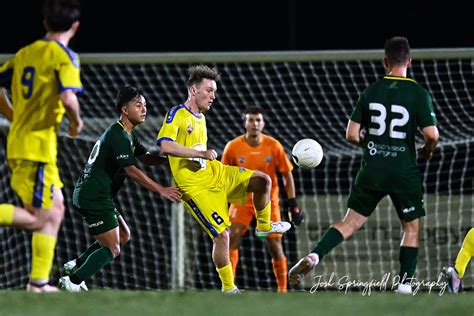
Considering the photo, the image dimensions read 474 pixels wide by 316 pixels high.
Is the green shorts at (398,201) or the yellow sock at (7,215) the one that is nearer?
the yellow sock at (7,215)

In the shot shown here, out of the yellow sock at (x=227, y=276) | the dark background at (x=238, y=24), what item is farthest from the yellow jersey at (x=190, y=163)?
the dark background at (x=238, y=24)

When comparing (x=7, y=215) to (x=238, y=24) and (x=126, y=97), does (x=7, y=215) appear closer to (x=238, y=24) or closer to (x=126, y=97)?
(x=126, y=97)

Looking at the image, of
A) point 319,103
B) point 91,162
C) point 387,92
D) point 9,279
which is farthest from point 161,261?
point 387,92

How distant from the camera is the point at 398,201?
6.92 meters

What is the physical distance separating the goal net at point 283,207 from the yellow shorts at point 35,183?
4.05 m

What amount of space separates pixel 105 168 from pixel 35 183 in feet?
5.27

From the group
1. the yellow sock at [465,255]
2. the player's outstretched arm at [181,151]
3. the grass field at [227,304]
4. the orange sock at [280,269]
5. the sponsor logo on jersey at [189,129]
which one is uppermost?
the sponsor logo on jersey at [189,129]

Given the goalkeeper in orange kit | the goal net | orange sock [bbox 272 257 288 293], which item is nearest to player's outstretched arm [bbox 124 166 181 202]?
the goalkeeper in orange kit

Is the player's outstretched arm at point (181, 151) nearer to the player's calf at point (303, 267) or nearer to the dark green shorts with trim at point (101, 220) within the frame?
the dark green shorts with trim at point (101, 220)

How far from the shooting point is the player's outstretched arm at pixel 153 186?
277 inches

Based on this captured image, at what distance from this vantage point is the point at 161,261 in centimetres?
1109

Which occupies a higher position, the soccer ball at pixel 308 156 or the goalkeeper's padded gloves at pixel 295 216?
the soccer ball at pixel 308 156

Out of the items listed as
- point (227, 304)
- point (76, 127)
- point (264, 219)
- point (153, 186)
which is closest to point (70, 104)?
point (76, 127)

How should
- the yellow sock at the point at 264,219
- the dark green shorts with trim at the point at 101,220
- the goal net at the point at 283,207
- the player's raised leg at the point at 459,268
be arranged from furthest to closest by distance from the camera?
the goal net at the point at 283,207 → the yellow sock at the point at 264,219 → the dark green shorts with trim at the point at 101,220 → the player's raised leg at the point at 459,268
